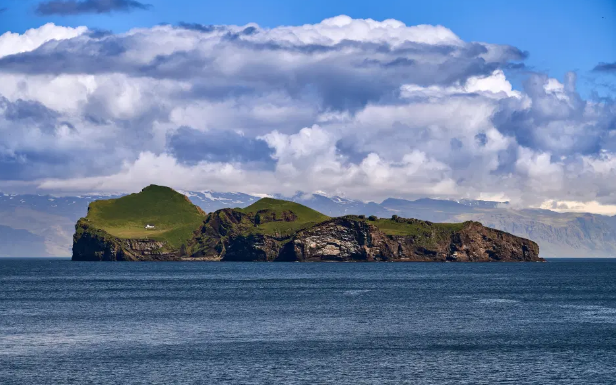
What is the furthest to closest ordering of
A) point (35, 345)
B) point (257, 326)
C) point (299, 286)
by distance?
point (299, 286) < point (257, 326) < point (35, 345)

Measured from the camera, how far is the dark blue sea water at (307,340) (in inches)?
2805

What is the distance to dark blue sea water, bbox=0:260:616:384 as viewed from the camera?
71.2m

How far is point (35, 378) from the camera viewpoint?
225 feet

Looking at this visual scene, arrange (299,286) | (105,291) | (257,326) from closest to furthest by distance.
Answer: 1. (257,326)
2. (105,291)
3. (299,286)

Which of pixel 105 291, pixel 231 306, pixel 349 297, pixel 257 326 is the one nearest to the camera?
pixel 257 326

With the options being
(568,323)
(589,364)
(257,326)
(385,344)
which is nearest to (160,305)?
(257,326)

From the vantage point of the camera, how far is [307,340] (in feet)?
302

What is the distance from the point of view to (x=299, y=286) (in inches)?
7810

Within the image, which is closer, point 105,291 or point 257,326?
point 257,326

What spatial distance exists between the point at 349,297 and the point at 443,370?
84299mm

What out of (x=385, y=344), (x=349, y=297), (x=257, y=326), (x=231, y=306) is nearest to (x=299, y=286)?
(x=349, y=297)

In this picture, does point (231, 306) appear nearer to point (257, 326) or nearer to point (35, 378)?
point (257, 326)

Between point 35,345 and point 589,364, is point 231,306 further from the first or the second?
point 589,364

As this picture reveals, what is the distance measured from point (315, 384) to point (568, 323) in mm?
A: 56779
